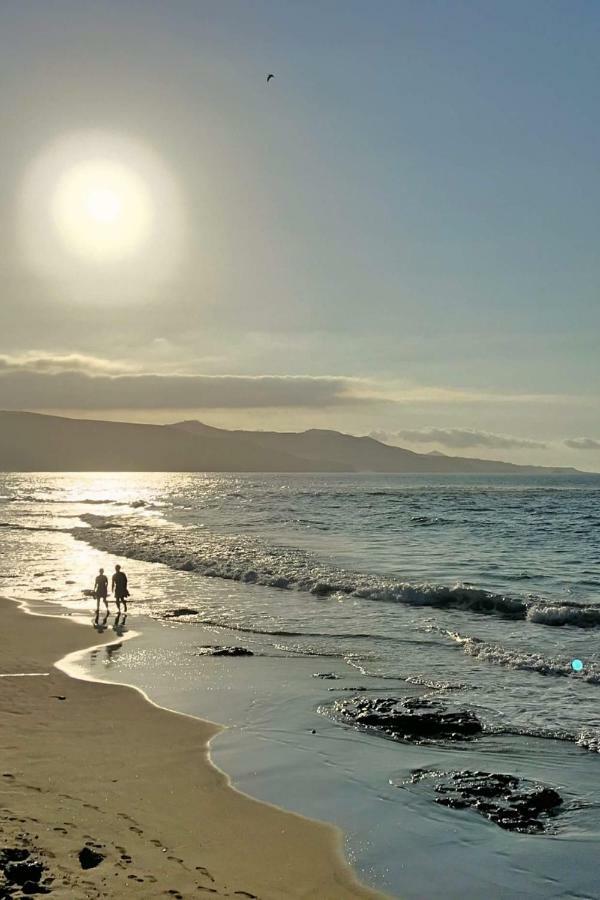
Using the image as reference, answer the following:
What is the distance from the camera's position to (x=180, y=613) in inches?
837

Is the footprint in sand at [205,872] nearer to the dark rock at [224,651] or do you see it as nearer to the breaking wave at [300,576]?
the dark rock at [224,651]

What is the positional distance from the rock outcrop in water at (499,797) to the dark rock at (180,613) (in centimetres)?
1251

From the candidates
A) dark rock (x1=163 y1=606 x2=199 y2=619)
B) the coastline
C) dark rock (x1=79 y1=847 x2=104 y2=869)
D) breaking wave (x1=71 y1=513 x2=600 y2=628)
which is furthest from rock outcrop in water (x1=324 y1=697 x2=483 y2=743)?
breaking wave (x1=71 y1=513 x2=600 y2=628)

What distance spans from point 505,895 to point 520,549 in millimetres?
34188

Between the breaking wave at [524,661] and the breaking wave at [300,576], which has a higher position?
the breaking wave at [524,661]

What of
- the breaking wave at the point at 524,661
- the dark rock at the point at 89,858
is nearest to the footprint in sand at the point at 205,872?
the dark rock at the point at 89,858

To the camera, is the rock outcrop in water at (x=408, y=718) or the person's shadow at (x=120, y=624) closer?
the rock outcrop in water at (x=408, y=718)

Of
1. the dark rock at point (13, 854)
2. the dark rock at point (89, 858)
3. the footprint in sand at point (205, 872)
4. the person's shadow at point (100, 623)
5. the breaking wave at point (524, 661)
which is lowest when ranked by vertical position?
the person's shadow at point (100, 623)

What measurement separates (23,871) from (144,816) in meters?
1.75

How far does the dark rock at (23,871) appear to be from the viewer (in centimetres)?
593

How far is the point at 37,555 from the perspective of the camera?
36688 millimetres

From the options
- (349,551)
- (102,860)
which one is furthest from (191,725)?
(349,551)

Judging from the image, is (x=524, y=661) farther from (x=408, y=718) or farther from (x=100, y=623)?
(x=100, y=623)

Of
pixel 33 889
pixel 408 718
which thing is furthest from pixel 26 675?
pixel 33 889
